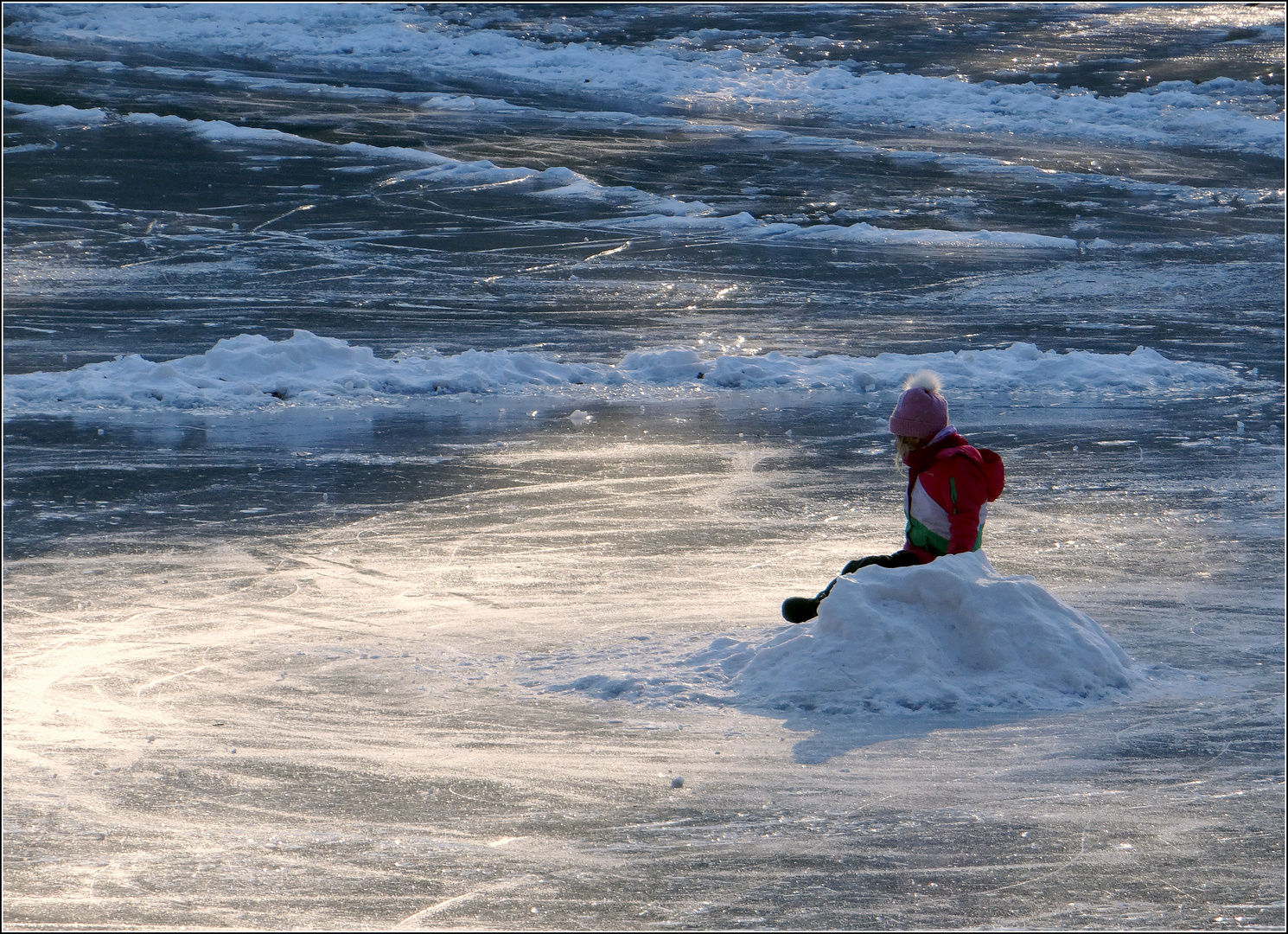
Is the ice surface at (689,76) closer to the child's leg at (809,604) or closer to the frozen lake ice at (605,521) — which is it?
the frozen lake ice at (605,521)

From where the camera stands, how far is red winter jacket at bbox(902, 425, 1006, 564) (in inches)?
189

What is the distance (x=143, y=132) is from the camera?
779 inches

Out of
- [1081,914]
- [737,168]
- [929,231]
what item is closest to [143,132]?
[737,168]

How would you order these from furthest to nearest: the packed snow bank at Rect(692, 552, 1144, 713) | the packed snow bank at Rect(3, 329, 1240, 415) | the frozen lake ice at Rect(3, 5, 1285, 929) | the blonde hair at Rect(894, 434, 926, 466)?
the packed snow bank at Rect(3, 329, 1240, 415), the blonde hair at Rect(894, 434, 926, 466), the packed snow bank at Rect(692, 552, 1144, 713), the frozen lake ice at Rect(3, 5, 1285, 929)

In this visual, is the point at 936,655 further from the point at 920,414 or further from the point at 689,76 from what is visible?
the point at 689,76

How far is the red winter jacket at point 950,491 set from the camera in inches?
189

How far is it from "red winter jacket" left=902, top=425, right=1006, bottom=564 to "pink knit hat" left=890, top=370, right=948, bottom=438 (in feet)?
0.15

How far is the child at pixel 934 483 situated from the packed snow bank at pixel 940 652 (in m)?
0.18

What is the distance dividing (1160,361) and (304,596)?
7.35 m

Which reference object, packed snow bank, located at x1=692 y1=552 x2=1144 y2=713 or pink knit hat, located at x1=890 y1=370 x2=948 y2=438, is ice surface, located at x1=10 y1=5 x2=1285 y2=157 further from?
packed snow bank, located at x1=692 y1=552 x2=1144 y2=713

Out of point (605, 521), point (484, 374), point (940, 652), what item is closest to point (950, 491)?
point (940, 652)

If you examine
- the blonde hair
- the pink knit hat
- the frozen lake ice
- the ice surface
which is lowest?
the frozen lake ice

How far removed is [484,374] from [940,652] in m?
6.09

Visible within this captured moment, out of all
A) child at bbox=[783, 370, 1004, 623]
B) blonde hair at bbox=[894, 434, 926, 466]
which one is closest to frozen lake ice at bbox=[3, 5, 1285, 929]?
child at bbox=[783, 370, 1004, 623]
